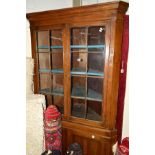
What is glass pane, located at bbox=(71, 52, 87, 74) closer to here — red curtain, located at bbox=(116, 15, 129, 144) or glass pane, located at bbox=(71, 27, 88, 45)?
glass pane, located at bbox=(71, 27, 88, 45)

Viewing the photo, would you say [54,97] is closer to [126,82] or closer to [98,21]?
[126,82]

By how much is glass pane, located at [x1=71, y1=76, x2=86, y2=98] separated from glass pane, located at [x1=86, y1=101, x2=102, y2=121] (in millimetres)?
171

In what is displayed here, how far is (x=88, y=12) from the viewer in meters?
1.82

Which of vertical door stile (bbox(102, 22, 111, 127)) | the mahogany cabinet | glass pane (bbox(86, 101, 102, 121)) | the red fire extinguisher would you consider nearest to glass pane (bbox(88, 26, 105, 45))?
the mahogany cabinet

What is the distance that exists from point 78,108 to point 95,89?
383mm

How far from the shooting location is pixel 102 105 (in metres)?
1.95

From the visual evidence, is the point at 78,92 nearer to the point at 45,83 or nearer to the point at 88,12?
the point at 45,83

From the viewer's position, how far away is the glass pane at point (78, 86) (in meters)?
2.17

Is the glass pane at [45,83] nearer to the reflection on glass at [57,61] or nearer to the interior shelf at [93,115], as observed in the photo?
the reflection on glass at [57,61]

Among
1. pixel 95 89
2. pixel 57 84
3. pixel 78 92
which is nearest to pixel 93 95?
pixel 95 89

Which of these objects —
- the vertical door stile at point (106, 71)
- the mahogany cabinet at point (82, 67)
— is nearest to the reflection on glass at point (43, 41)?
the mahogany cabinet at point (82, 67)
